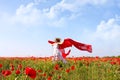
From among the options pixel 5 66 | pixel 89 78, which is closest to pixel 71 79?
pixel 89 78

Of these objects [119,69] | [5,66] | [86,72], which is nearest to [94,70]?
[86,72]

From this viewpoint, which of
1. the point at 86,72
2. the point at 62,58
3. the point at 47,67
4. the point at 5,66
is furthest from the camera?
the point at 5,66

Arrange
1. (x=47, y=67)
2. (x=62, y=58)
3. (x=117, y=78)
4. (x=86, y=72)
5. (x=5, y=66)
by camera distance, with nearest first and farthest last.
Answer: (x=117, y=78) < (x=86, y=72) < (x=47, y=67) < (x=62, y=58) < (x=5, y=66)

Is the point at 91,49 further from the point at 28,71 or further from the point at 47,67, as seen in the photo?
the point at 28,71

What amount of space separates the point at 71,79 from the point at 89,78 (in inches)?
31.9

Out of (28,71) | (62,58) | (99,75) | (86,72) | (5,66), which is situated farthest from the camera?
(5,66)

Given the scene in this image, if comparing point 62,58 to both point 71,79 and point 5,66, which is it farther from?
point 71,79

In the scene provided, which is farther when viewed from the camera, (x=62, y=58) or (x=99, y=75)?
(x=62, y=58)

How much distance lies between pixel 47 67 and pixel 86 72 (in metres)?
1.95

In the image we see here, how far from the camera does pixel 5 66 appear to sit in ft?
62.7

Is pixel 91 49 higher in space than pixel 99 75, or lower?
higher

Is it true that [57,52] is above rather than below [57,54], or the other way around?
above

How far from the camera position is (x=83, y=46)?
59.5 ft

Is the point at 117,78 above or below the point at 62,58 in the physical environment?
below
